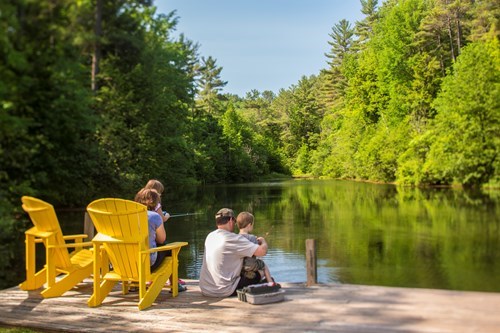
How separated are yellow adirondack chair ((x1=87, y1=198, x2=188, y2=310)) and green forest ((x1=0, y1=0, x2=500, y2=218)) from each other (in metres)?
0.71

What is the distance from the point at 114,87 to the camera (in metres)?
5.70

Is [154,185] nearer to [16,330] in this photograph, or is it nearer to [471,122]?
[16,330]

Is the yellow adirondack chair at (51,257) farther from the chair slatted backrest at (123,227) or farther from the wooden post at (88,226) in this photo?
the wooden post at (88,226)

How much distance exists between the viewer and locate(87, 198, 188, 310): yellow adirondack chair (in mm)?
5137

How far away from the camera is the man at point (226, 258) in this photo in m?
5.45

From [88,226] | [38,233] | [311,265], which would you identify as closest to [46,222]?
[38,233]

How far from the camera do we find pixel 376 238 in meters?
14.0

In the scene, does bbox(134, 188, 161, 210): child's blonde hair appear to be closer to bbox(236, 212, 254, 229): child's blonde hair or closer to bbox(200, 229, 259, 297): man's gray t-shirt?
bbox(200, 229, 259, 297): man's gray t-shirt

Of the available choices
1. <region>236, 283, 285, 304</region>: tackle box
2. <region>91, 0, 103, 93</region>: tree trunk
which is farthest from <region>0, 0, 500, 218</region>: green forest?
<region>236, 283, 285, 304</region>: tackle box

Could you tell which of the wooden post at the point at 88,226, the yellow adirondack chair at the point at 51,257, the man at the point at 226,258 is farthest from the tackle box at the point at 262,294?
the wooden post at the point at 88,226

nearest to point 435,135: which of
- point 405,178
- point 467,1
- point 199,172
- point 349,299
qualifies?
point 405,178

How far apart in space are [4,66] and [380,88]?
4676 cm

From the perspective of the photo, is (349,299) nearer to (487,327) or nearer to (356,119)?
(487,327)

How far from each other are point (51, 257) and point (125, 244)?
3.22ft
